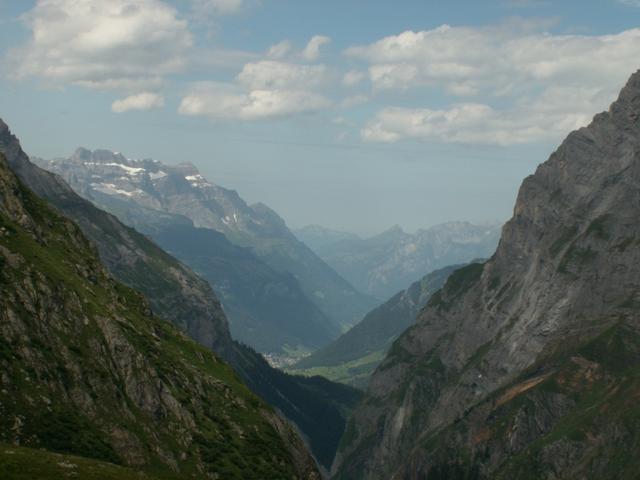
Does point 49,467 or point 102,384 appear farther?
point 102,384

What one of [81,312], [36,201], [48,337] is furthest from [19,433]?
[36,201]

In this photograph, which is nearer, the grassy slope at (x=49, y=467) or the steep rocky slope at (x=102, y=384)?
the grassy slope at (x=49, y=467)

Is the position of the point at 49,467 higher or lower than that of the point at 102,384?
lower

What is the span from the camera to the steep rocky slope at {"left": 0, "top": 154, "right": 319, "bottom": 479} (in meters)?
90.6

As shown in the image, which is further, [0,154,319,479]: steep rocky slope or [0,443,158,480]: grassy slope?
[0,154,319,479]: steep rocky slope

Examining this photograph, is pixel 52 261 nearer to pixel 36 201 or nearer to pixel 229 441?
pixel 36 201

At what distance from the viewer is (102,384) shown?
102375mm

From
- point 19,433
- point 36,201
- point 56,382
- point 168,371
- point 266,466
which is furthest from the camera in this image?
point 36,201

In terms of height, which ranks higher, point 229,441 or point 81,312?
point 81,312

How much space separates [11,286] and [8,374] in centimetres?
1782

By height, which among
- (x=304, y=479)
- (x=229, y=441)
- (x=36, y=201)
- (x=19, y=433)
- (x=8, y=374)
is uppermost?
(x=36, y=201)

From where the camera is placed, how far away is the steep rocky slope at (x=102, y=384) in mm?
90562

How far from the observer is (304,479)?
122750mm

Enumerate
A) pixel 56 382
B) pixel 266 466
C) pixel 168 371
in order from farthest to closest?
pixel 168 371 → pixel 266 466 → pixel 56 382
